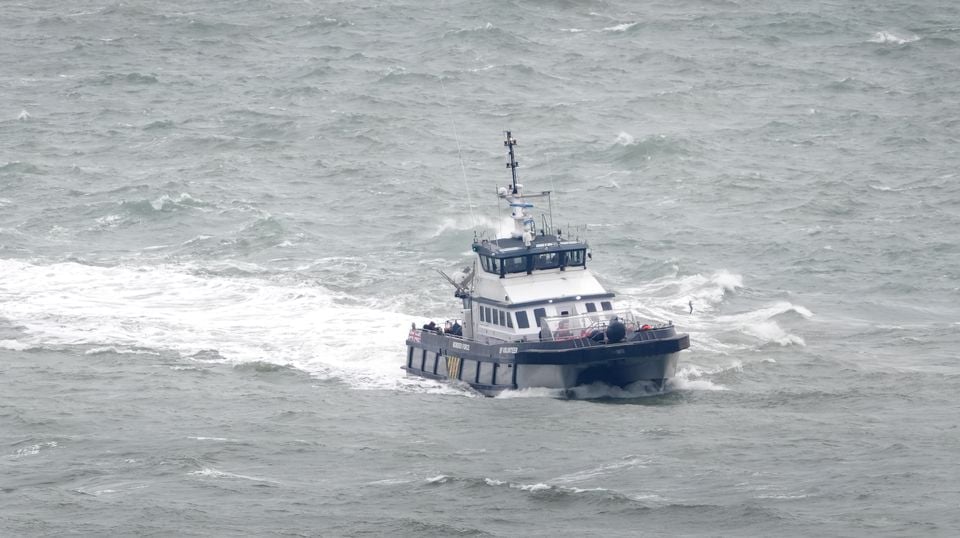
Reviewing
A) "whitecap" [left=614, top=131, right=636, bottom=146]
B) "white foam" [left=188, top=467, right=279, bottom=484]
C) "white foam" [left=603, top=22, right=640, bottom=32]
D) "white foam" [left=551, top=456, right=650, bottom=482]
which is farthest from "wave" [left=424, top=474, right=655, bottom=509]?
"white foam" [left=603, top=22, right=640, bottom=32]

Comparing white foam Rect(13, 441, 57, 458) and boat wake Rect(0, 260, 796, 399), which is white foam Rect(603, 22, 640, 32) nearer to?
boat wake Rect(0, 260, 796, 399)

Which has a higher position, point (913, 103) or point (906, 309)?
point (913, 103)

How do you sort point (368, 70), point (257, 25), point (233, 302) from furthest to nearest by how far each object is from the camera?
1. point (257, 25)
2. point (368, 70)
3. point (233, 302)

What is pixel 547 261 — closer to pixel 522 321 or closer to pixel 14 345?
pixel 522 321

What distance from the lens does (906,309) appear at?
59.3 metres

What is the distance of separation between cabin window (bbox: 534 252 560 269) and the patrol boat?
3 centimetres

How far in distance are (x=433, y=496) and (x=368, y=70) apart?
223ft

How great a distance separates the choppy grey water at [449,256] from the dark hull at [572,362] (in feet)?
3.36

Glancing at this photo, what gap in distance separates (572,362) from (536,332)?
275 cm

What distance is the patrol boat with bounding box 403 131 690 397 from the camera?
48.2 m

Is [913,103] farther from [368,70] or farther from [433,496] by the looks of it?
[433,496]

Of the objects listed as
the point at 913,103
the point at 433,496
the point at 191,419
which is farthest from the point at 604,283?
the point at 913,103

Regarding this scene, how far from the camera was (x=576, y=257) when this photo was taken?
51875 millimetres

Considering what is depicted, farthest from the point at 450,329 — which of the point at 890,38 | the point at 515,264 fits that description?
the point at 890,38
